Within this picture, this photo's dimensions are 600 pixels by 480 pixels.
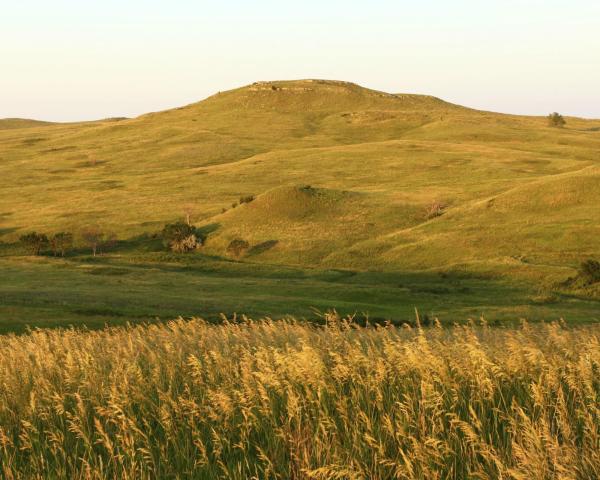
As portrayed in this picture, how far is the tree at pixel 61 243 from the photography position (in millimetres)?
88688

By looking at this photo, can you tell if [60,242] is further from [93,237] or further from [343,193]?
[343,193]

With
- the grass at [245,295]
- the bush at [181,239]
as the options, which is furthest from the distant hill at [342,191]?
the grass at [245,295]

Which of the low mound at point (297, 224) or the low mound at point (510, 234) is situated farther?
the low mound at point (297, 224)

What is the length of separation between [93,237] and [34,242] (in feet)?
26.1

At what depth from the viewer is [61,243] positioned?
293 feet

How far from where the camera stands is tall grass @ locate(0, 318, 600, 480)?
7.57 meters

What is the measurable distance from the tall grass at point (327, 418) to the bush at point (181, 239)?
7678 centimetres

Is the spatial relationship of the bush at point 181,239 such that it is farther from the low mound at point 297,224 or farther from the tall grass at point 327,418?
the tall grass at point 327,418

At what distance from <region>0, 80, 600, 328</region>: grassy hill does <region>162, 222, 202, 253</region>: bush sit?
193cm

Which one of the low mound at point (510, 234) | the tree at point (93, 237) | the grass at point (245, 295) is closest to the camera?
the grass at point (245, 295)

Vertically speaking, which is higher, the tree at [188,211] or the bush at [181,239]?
the tree at [188,211]

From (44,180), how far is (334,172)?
56499 millimetres

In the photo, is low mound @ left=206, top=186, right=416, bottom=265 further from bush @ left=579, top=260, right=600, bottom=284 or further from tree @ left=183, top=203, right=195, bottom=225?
bush @ left=579, top=260, right=600, bottom=284

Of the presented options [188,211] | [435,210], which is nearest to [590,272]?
[435,210]
